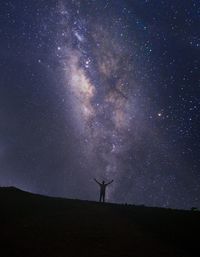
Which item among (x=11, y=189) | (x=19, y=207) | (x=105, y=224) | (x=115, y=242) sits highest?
(x=11, y=189)

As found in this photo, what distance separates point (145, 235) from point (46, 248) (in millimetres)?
4008

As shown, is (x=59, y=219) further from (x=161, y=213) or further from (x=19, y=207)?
(x=161, y=213)

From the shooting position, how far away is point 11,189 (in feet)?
70.9

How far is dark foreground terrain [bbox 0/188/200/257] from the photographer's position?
10.1 metres

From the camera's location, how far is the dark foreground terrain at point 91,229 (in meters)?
10.1

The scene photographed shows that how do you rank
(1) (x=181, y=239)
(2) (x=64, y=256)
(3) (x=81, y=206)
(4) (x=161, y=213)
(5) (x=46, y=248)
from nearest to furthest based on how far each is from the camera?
(2) (x=64, y=256)
(5) (x=46, y=248)
(1) (x=181, y=239)
(4) (x=161, y=213)
(3) (x=81, y=206)

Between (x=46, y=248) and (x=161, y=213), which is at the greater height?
(x=161, y=213)

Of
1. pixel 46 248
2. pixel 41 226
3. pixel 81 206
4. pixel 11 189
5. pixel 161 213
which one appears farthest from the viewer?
pixel 11 189

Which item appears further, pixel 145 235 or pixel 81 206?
pixel 81 206

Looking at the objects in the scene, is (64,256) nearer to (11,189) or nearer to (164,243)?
(164,243)

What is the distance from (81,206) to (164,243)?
7138 millimetres

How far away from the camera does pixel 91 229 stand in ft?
42.1

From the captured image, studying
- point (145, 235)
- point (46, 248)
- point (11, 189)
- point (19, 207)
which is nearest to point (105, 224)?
point (145, 235)

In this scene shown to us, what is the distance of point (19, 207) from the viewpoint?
17094mm
